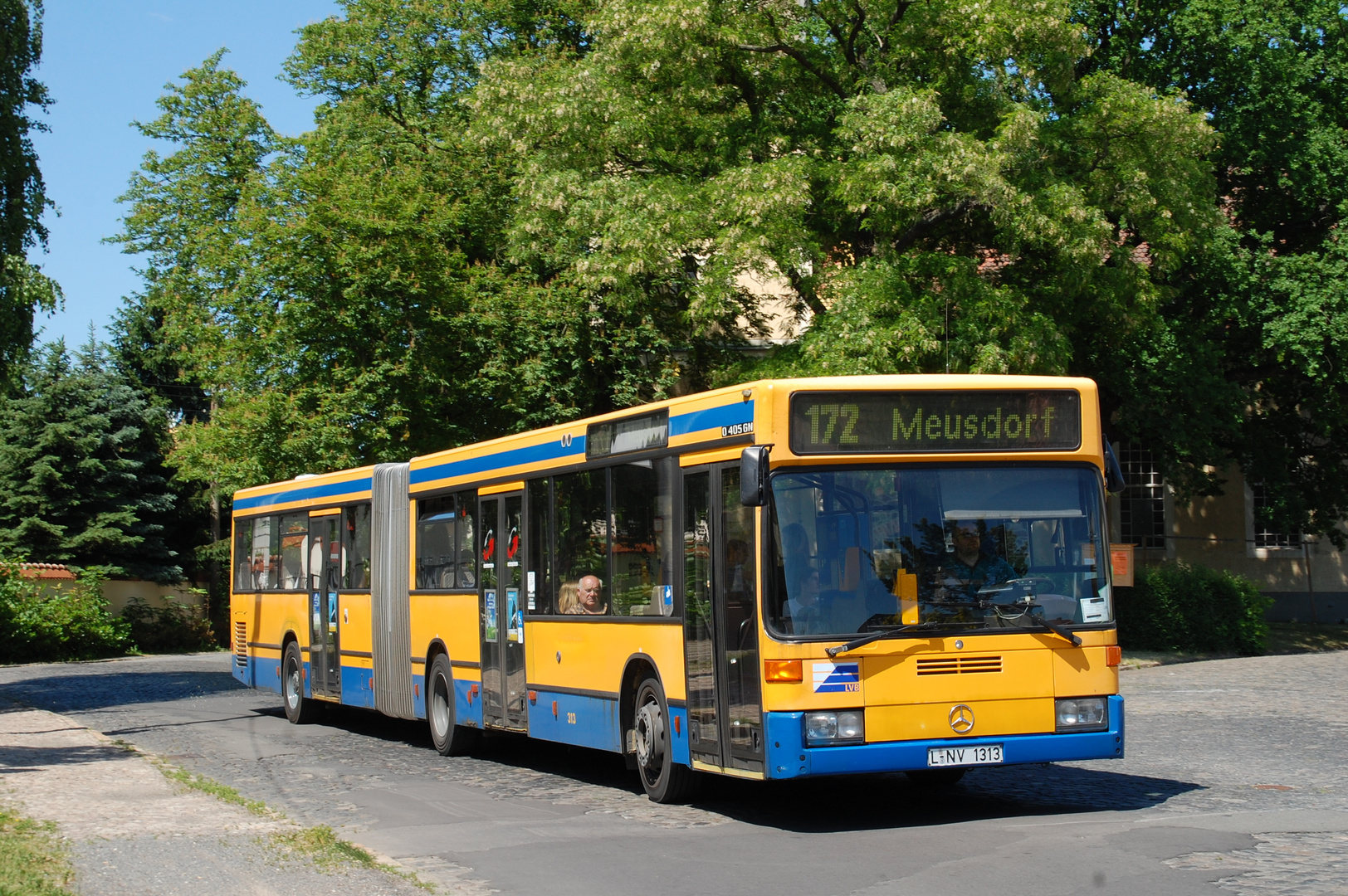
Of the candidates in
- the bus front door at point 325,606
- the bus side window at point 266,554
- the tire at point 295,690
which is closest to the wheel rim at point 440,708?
the bus front door at point 325,606

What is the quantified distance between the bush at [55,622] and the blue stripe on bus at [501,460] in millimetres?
26113

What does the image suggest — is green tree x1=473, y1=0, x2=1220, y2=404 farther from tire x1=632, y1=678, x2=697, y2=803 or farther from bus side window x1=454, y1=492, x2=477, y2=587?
tire x1=632, y1=678, x2=697, y2=803

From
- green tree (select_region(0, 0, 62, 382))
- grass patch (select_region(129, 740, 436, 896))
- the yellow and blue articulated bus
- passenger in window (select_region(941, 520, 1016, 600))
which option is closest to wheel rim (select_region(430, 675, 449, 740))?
the yellow and blue articulated bus

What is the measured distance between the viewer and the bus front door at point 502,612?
13.8 metres

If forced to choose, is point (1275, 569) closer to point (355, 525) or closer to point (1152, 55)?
point (1152, 55)

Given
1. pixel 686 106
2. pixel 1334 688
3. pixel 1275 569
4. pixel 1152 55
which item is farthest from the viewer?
pixel 1275 569

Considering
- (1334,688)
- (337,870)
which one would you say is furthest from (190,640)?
(337,870)

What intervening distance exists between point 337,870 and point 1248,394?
92.0ft

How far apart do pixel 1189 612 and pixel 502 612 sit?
19.8 metres

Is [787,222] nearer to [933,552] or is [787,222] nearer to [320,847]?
[933,552]

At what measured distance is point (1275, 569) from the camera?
41.4 m

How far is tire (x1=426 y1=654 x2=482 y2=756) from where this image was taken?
15312mm

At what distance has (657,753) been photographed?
11.1m

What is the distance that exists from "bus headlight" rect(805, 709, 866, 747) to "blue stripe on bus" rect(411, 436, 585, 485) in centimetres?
410
